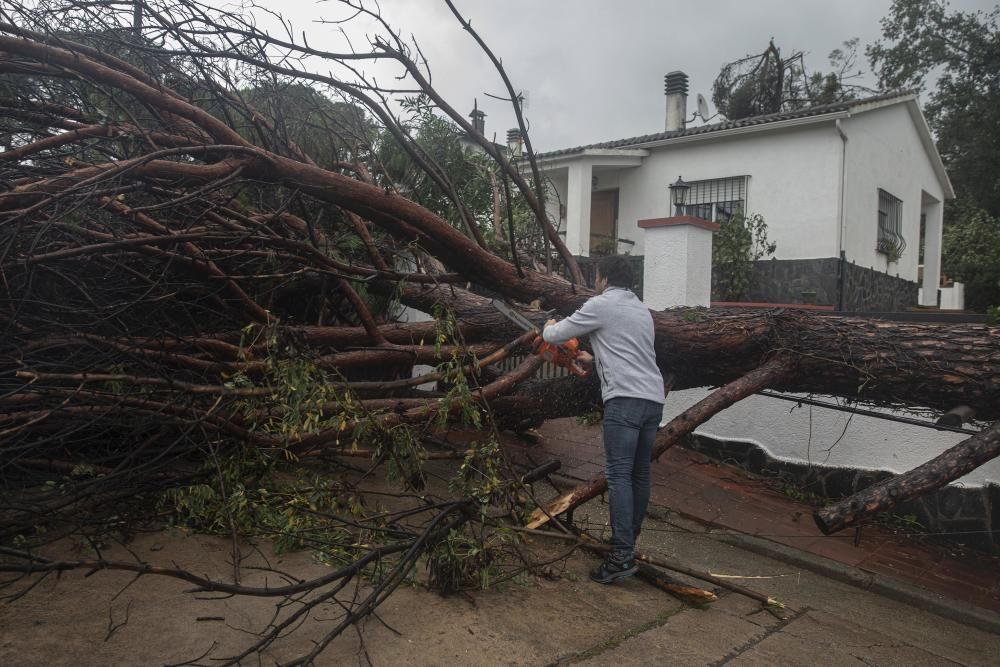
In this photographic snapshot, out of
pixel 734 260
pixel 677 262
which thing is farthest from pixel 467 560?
pixel 734 260

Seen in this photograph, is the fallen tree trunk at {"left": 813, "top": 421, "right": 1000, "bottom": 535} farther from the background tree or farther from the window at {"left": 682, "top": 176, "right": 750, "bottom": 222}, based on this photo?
the background tree

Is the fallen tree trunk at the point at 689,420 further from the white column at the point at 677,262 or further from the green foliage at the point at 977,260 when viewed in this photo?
the green foliage at the point at 977,260

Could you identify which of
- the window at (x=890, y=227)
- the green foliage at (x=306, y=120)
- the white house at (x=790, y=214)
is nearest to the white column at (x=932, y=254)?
the white house at (x=790, y=214)

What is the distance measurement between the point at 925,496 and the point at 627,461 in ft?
10.0

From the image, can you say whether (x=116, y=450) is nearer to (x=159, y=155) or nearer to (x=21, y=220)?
(x=21, y=220)

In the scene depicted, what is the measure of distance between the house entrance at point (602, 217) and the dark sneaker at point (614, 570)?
1164cm

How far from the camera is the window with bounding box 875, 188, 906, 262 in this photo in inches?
569

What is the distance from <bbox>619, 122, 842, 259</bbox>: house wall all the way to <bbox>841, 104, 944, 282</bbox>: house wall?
36 cm

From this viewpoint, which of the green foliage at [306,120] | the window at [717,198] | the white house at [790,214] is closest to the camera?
the green foliage at [306,120]

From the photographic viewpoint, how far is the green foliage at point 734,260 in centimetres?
1257

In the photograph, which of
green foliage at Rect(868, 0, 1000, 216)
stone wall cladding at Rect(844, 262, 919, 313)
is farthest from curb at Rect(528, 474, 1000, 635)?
green foliage at Rect(868, 0, 1000, 216)

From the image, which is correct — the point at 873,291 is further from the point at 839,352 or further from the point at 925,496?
the point at 839,352

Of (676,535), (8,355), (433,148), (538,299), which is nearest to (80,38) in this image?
(8,355)

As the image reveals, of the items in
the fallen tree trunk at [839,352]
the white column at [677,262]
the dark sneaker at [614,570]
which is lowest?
the dark sneaker at [614,570]
